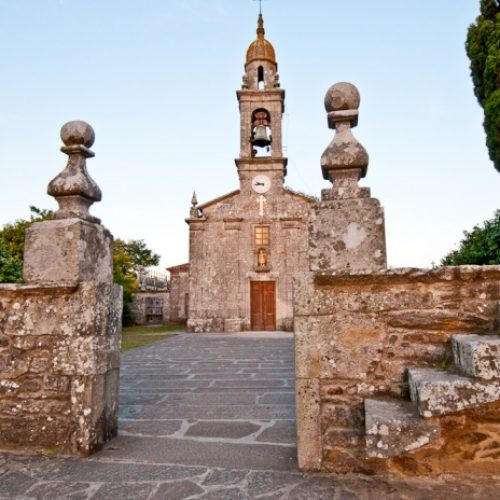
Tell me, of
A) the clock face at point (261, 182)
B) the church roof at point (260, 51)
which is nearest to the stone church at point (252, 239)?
the clock face at point (261, 182)

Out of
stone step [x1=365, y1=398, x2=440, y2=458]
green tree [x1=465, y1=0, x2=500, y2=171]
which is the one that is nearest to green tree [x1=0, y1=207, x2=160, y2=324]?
stone step [x1=365, y1=398, x2=440, y2=458]

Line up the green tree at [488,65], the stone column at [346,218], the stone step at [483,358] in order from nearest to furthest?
1. the stone step at [483,358]
2. the stone column at [346,218]
3. the green tree at [488,65]

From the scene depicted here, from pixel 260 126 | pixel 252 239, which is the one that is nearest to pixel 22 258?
pixel 252 239

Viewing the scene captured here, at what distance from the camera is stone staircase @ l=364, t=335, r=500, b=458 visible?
233 centimetres

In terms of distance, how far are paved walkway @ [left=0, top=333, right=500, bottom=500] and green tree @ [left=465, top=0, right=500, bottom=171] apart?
8961mm

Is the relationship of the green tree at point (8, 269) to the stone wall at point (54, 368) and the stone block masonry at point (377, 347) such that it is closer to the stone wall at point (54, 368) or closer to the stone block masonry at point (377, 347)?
the stone wall at point (54, 368)

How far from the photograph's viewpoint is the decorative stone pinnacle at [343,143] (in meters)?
3.04

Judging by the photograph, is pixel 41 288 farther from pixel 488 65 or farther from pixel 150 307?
pixel 150 307

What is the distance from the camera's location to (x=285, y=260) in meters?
19.2

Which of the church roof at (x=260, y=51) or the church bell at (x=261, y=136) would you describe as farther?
the church roof at (x=260, y=51)

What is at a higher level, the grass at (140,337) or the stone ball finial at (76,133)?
the stone ball finial at (76,133)

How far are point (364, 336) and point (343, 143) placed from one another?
56.8 inches

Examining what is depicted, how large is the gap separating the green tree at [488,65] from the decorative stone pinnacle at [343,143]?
337 inches

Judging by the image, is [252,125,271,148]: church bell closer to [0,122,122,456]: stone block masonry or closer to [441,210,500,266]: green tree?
[441,210,500,266]: green tree
